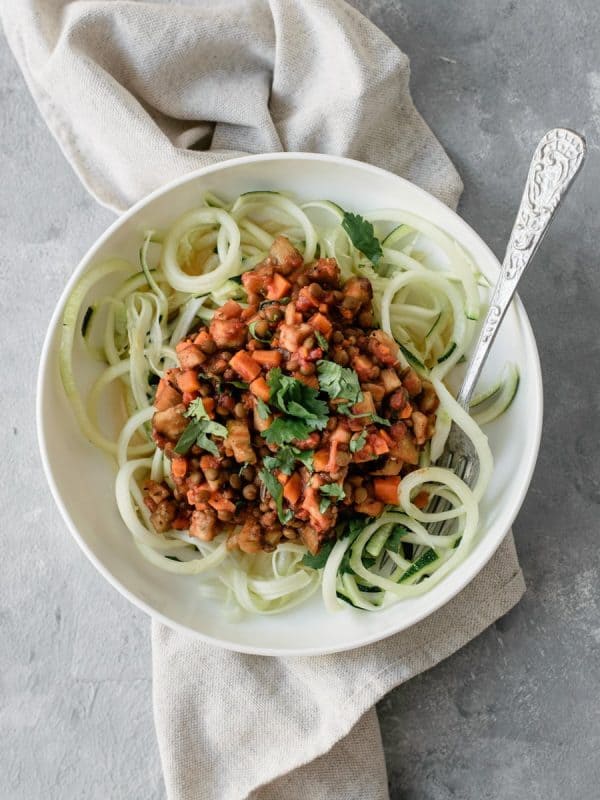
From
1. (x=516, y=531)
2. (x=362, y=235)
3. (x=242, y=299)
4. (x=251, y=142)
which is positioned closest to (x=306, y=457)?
(x=242, y=299)

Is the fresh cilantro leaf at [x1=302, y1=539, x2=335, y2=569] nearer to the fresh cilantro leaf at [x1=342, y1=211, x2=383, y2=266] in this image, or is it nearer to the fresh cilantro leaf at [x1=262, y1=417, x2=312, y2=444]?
the fresh cilantro leaf at [x1=262, y1=417, x2=312, y2=444]

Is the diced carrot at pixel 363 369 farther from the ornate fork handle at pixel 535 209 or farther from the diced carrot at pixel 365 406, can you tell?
the ornate fork handle at pixel 535 209

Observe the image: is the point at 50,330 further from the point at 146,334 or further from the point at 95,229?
the point at 95,229

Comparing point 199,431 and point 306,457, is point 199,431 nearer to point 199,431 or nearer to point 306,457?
point 199,431

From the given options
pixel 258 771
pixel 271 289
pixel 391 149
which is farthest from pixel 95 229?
pixel 258 771

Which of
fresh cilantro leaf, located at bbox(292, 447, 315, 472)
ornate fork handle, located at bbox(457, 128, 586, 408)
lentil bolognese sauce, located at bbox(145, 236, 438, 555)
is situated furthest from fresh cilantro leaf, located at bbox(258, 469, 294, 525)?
ornate fork handle, located at bbox(457, 128, 586, 408)
